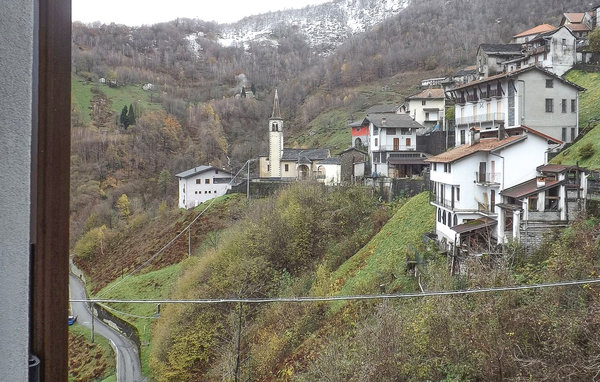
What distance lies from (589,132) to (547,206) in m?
11.0

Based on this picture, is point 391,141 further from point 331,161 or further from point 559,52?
point 559,52

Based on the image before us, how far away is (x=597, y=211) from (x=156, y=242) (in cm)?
3097

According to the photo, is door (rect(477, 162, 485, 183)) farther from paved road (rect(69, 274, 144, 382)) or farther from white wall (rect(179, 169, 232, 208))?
white wall (rect(179, 169, 232, 208))

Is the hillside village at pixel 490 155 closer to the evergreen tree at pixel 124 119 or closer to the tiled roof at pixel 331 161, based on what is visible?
the tiled roof at pixel 331 161

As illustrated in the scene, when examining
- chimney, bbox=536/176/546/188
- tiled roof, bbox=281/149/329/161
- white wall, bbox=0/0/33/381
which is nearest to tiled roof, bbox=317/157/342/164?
tiled roof, bbox=281/149/329/161

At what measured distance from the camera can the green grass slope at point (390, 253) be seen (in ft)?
56.6

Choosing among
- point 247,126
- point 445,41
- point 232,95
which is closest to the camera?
point 247,126

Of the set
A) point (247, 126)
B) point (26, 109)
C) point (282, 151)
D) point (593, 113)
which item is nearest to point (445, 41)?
point (247, 126)

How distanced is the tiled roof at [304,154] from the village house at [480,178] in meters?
23.3

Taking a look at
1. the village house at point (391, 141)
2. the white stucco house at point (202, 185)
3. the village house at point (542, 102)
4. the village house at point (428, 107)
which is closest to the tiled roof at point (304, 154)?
the white stucco house at point (202, 185)

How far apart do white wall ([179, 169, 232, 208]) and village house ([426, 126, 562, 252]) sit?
27517 millimetres

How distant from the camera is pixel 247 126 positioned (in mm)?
87625

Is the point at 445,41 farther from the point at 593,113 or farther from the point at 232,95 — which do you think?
the point at 593,113

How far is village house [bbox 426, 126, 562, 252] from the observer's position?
53.8 ft
